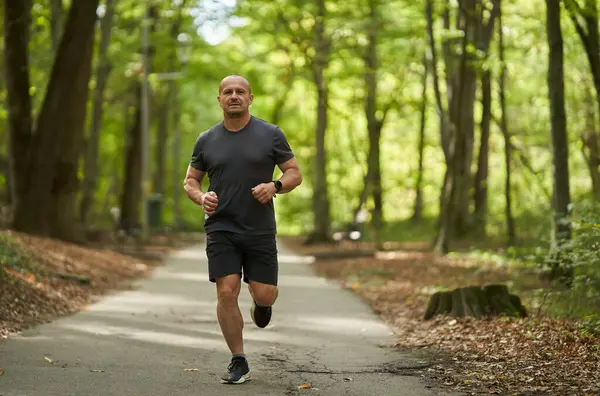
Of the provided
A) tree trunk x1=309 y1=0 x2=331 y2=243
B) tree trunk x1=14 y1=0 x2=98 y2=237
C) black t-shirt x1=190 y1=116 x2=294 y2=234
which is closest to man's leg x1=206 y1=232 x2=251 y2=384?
black t-shirt x1=190 y1=116 x2=294 y2=234

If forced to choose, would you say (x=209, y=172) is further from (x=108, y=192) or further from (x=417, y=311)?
(x=108, y=192)

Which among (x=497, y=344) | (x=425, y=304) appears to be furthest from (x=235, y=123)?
(x=425, y=304)

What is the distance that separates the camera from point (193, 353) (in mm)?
9148

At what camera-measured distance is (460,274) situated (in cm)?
1897

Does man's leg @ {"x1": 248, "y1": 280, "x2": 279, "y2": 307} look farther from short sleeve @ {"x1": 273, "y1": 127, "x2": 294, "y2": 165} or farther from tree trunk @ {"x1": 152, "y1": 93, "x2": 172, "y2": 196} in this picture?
tree trunk @ {"x1": 152, "y1": 93, "x2": 172, "y2": 196}

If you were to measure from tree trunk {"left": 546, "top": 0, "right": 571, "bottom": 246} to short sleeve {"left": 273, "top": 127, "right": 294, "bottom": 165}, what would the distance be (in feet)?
29.6

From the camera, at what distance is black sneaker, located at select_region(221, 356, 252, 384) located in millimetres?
7426

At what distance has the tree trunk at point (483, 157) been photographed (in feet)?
93.5

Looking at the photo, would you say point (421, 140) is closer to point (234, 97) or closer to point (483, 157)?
point (483, 157)

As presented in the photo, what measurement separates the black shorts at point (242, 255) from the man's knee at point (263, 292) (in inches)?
1.6

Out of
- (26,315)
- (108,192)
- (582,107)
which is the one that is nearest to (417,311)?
(26,315)

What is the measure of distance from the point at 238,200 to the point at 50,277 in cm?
821

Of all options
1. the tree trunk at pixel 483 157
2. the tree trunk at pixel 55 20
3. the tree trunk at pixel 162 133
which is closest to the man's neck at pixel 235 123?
the tree trunk at pixel 55 20

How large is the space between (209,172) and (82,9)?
14481 mm
